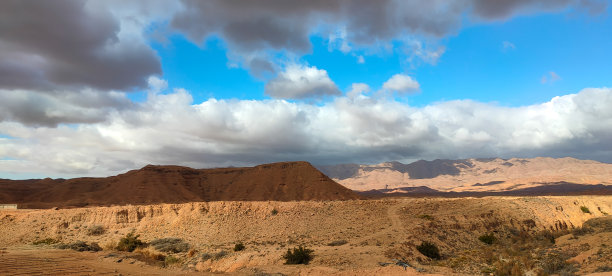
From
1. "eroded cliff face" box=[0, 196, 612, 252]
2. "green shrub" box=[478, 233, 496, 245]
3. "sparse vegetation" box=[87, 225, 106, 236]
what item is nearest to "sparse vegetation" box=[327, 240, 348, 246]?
"eroded cliff face" box=[0, 196, 612, 252]

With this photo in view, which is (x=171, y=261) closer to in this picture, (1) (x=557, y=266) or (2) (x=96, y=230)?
(2) (x=96, y=230)

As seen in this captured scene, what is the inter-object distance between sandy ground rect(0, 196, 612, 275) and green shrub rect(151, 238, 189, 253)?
0.90 meters

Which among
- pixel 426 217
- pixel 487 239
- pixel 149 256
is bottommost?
pixel 487 239

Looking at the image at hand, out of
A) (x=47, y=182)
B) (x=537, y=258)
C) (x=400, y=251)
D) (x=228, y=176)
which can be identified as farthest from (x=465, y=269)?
(x=47, y=182)

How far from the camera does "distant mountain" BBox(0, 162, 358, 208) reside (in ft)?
243

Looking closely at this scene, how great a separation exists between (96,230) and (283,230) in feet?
55.3

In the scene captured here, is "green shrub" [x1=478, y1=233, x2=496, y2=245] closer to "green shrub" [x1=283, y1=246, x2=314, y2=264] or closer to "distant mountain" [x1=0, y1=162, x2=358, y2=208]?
"green shrub" [x1=283, y1=246, x2=314, y2=264]

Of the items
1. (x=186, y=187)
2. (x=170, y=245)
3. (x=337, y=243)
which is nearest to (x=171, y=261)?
(x=170, y=245)

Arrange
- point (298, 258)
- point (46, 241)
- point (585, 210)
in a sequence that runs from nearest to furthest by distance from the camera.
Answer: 1. point (298, 258)
2. point (46, 241)
3. point (585, 210)

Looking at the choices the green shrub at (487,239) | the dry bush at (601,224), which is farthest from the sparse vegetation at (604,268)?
the dry bush at (601,224)

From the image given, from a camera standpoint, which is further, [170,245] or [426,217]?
[426,217]

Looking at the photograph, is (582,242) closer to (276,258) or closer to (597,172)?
(276,258)

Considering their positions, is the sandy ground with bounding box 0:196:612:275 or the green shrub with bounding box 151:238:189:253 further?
the green shrub with bounding box 151:238:189:253

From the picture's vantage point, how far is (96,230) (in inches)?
1200
